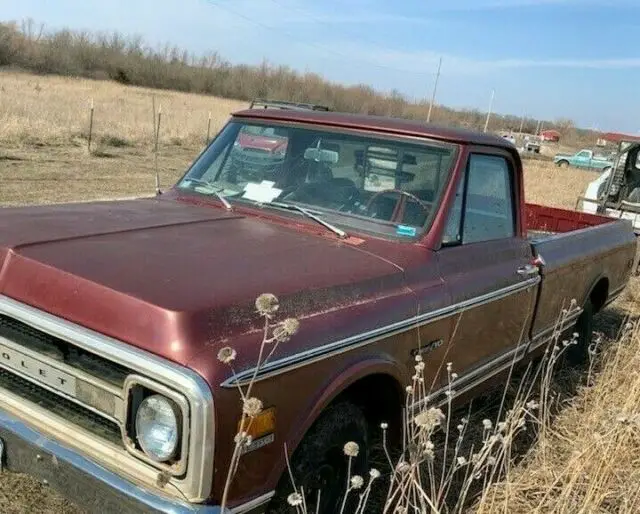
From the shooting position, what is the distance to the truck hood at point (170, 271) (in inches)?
84.7

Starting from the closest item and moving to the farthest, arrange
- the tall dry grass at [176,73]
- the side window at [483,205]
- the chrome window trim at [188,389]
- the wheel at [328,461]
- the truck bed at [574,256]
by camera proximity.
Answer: the chrome window trim at [188,389], the wheel at [328,461], the side window at [483,205], the truck bed at [574,256], the tall dry grass at [176,73]

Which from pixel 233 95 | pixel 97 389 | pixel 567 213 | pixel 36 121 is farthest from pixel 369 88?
pixel 97 389

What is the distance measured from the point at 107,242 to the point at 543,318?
292cm

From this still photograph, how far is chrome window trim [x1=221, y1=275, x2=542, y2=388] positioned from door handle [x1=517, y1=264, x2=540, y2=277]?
228mm

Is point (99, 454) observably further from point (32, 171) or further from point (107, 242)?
point (32, 171)

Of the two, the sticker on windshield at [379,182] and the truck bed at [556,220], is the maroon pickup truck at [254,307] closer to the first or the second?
the sticker on windshield at [379,182]

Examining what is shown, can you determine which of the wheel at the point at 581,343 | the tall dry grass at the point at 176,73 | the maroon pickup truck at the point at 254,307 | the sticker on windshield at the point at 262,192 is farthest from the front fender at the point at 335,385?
the tall dry grass at the point at 176,73

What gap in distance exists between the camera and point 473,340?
3.58 meters

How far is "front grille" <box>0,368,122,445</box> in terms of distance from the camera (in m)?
2.23

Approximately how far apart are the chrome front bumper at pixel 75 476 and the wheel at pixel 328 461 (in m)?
0.41

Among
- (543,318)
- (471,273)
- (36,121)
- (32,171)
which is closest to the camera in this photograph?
(471,273)

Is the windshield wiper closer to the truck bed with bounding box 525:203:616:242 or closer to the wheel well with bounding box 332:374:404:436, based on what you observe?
the wheel well with bounding box 332:374:404:436

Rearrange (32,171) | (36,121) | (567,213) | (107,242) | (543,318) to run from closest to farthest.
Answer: (107,242) < (543,318) < (567,213) < (32,171) < (36,121)

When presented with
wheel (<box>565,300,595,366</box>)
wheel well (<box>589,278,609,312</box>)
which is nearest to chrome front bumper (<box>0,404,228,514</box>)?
wheel (<box>565,300,595,366</box>)
